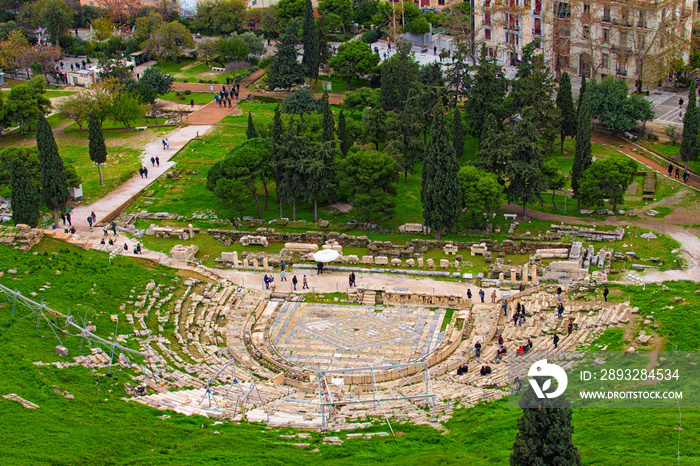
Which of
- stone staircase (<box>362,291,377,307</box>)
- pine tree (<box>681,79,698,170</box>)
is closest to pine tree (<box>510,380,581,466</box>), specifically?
stone staircase (<box>362,291,377,307</box>)

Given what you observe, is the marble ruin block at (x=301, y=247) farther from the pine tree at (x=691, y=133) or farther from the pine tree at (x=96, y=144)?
the pine tree at (x=691, y=133)

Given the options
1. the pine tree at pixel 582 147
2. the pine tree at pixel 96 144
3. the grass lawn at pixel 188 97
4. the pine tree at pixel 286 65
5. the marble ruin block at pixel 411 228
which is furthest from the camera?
the grass lawn at pixel 188 97

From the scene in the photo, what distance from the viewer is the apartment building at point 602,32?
97.6m

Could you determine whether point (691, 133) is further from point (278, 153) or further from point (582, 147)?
point (278, 153)

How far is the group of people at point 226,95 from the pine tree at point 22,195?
43711 mm

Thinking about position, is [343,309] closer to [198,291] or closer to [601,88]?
[198,291]

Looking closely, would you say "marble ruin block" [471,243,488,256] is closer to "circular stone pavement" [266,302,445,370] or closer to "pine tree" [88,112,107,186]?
"circular stone pavement" [266,302,445,370]

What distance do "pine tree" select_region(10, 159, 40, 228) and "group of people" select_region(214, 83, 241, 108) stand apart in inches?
1721

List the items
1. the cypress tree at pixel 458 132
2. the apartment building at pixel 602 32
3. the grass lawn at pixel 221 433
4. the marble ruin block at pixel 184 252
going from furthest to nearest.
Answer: the apartment building at pixel 602 32 < the cypress tree at pixel 458 132 < the marble ruin block at pixel 184 252 < the grass lawn at pixel 221 433

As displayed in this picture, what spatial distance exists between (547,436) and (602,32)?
81.4 metres

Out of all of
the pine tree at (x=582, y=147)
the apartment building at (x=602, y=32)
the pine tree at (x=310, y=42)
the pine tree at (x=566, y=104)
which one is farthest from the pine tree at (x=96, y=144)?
the pine tree at (x=566, y=104)

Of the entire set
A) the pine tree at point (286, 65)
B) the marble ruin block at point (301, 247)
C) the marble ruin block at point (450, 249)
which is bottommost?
the marble ruin block at point (450, 249)

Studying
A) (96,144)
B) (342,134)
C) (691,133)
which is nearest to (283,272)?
(342,134)

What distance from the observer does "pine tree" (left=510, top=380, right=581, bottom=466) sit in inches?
1293
